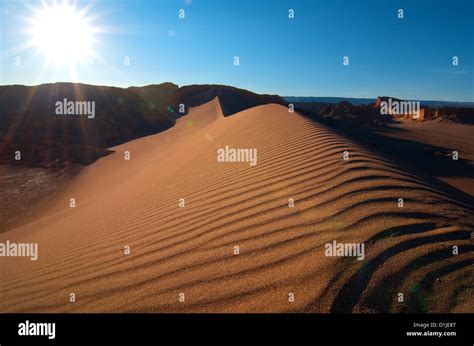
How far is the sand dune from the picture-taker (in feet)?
6.12

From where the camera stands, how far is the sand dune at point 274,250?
6.12ft

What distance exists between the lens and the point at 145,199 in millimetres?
5152

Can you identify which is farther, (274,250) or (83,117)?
(83,117)

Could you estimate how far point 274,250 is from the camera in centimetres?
235
